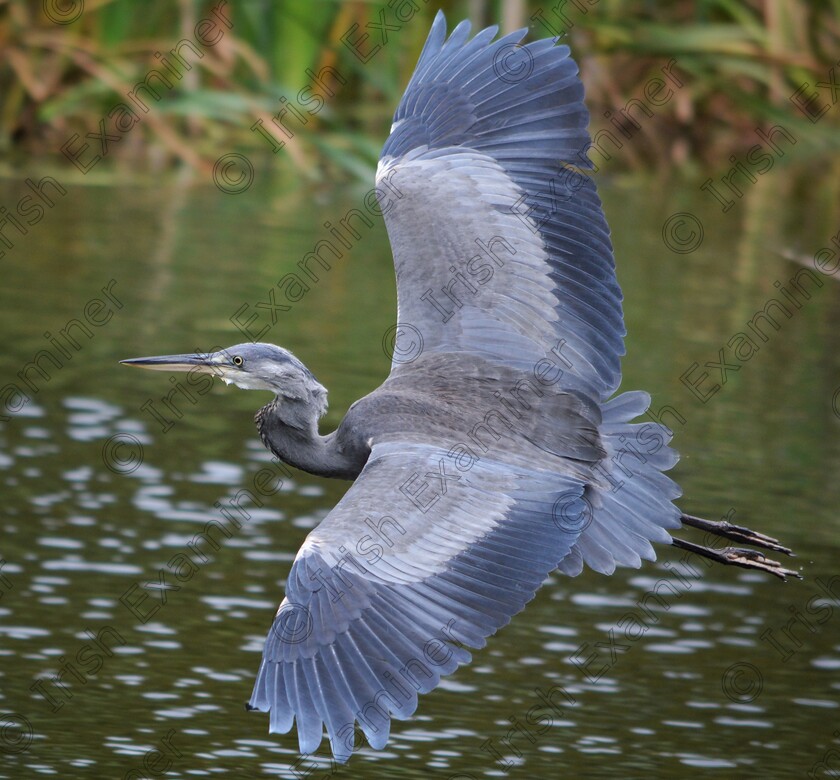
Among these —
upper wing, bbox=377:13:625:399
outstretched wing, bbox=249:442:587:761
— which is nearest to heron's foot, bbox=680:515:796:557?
upper wing, bbox=377:13:625:399

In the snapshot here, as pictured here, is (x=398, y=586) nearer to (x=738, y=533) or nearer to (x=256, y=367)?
(x=256, y=367)

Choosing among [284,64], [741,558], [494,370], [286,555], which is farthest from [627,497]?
[284,64]

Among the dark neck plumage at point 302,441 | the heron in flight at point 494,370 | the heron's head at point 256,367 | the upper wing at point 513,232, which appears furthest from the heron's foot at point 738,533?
the heron's head at point 256,367

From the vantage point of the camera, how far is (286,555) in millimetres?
8758

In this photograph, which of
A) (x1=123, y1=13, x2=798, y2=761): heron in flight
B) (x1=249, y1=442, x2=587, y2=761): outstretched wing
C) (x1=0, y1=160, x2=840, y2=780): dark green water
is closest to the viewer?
(x1=249, y1=442, x2=587, y2=761): outstretched wing

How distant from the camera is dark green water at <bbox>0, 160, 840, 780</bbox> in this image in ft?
22.4

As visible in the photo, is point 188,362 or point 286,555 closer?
point 188,362

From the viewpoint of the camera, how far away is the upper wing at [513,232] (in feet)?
23.4

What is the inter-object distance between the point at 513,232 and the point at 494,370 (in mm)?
609

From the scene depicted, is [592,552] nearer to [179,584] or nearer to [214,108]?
[179,584]

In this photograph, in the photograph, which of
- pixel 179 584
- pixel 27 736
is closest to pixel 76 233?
pixel 179 584

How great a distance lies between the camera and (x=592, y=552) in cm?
674

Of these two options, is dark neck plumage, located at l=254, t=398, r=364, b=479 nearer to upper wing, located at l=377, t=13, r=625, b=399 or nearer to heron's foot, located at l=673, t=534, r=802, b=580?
upper wing, located at l=377, t=13, r=625, b=399

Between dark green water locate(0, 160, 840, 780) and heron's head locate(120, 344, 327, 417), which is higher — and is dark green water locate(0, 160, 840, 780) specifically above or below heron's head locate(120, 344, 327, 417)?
below
